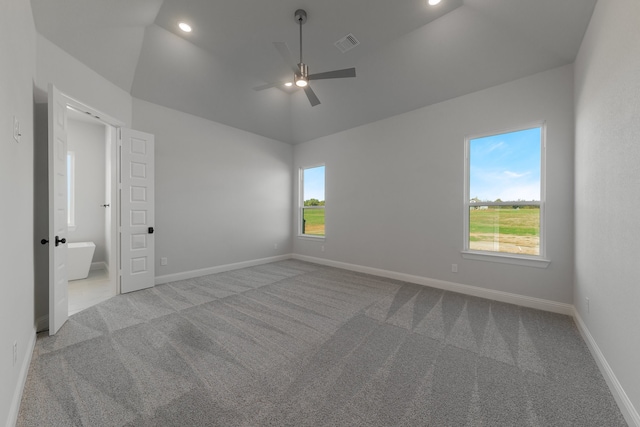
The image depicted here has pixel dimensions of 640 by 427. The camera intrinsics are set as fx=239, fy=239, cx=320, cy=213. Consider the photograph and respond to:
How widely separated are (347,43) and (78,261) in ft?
18.6

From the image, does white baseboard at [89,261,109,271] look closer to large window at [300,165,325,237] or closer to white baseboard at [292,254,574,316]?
large window at [300,165,325,237]

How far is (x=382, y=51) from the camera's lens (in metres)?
3.41

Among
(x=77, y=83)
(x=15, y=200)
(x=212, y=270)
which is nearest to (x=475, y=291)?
(x=212, y=270)

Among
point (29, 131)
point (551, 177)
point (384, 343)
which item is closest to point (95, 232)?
point (29, 131)

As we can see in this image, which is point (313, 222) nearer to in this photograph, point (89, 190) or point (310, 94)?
point (310, 94)

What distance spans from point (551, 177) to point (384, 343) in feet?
9.45

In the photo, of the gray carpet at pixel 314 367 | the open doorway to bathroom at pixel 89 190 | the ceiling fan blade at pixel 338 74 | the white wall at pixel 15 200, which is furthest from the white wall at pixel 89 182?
the ceiling fan blade at pixel 338 74

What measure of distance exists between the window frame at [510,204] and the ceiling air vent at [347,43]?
7.05ft

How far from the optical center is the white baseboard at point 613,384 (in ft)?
4.57

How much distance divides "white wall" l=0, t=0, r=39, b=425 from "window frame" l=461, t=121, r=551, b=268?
4556mm

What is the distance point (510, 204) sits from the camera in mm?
3303

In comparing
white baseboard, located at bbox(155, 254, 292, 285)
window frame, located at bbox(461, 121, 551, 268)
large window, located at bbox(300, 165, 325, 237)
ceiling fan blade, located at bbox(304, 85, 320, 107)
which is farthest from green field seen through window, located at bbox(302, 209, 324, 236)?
window frame, located at bbox(461, 121, 551, 268)

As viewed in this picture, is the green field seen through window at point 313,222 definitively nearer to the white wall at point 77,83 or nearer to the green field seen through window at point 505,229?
the green field seen through window at point 505,229

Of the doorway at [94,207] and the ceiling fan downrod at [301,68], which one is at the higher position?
the ceiling fan downrod at [301,68]
